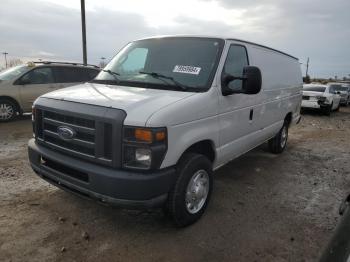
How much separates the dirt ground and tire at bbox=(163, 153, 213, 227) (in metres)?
0.19

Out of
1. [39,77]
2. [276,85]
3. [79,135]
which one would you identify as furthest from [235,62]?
[39,77]

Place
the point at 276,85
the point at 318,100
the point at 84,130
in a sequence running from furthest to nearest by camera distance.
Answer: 1. the point at 318,100
2. the point at 276,85
3. the point at 84,130

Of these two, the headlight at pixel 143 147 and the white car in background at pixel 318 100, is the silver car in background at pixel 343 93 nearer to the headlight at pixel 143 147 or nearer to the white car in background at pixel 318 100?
the white car in background at pixel 318 100

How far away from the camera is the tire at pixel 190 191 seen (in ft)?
11.7

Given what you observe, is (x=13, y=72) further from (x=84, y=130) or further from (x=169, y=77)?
(x=84, y=130)

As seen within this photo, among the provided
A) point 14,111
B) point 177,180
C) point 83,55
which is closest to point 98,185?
point 177,180

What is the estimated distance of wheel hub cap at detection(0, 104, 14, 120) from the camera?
9742 millimetres

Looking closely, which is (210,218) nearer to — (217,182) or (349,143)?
(217,182)

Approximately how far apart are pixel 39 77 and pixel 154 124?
836cm

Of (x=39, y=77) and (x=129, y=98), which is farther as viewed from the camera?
(x=39, y=77)

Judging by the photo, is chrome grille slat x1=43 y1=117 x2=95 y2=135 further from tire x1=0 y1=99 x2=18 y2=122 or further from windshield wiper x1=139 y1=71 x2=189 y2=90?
tire x1=0 y1=99 x2=18 y2=122

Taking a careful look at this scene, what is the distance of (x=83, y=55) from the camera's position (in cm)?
1686

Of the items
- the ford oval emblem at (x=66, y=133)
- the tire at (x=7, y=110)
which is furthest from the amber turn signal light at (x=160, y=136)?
the tire at (x=7, y=110)

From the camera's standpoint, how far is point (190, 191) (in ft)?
12.6
